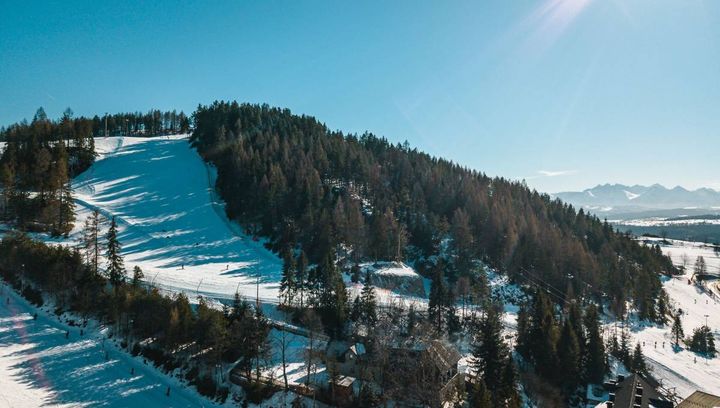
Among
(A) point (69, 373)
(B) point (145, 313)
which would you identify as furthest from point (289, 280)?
(A) point (69, 373)

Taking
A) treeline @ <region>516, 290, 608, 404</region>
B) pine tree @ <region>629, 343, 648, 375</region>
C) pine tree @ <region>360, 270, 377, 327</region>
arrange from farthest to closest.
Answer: pine tree @ <region>629, 343, 648, 375</region> → pine tree @ <region>360, 270, 377, 327</region> → treeline @ <region>516, 290, 608, 404</region>

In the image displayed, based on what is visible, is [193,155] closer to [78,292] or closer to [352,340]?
[78,292]

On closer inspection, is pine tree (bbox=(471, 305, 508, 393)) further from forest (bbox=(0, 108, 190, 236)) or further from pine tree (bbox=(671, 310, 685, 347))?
forest (bbox=(0, 108, 190, 236))

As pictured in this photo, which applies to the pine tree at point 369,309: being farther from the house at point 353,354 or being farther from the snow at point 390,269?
the snow at point 390,269

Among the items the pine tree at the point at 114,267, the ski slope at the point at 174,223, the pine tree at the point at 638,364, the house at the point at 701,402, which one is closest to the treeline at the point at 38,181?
the ski slope at the point at 174,223

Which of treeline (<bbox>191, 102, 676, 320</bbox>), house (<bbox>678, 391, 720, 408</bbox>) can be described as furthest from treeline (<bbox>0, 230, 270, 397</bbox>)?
house (<bbox>678, 391, 720, 408</bbox>)
